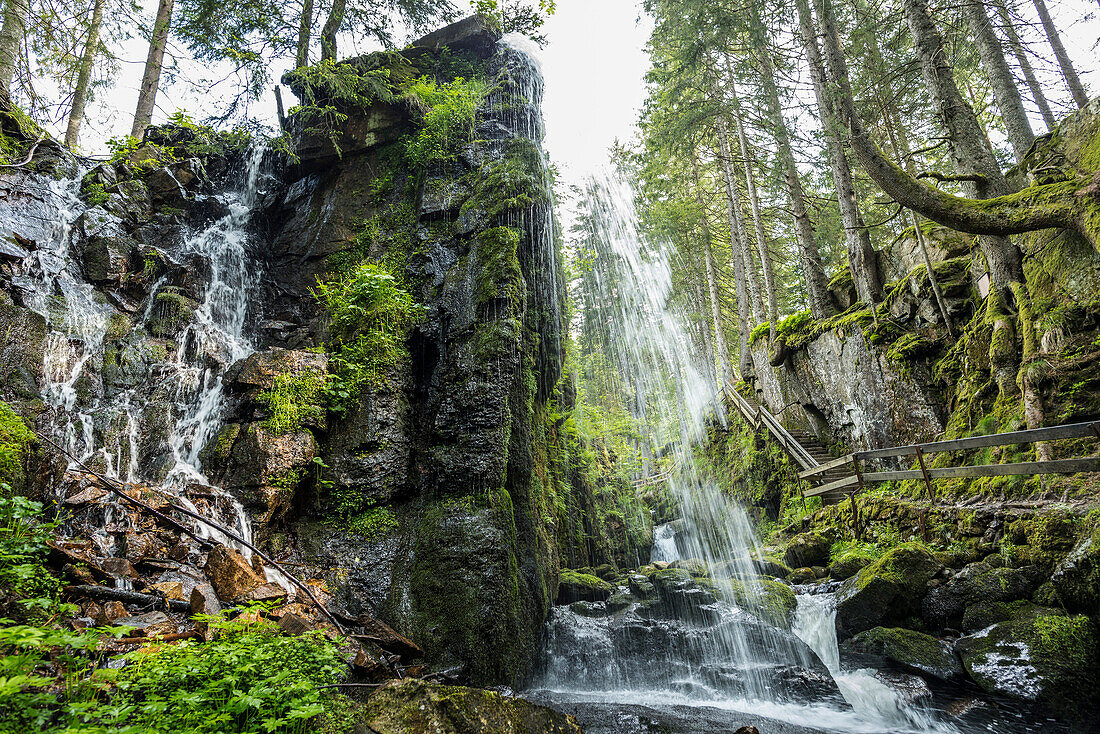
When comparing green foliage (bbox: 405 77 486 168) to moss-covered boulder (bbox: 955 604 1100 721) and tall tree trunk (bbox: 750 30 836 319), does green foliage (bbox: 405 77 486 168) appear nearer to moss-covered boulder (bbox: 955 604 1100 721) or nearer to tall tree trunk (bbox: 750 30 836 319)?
tall tree trunk (bbox: 750 30 836 319)

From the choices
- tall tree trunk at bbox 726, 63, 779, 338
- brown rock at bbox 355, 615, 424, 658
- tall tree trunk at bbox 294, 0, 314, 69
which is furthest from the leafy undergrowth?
tall tree trunk at bbox 726, 63, 779, 338

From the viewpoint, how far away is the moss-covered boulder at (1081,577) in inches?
185

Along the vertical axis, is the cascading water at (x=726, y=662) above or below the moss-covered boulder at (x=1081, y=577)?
below

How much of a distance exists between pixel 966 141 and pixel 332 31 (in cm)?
1376

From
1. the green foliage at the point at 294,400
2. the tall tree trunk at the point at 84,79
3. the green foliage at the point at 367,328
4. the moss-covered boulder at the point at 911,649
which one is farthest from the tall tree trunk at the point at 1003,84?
the tall tree trunk at the point at 84,79

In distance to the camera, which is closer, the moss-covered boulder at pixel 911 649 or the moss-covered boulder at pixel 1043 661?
the moss-covered boulder at pixel 1043 661

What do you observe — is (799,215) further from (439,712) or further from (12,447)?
(12,447)

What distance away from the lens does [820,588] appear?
309 inches

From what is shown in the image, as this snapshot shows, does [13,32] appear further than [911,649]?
Yes

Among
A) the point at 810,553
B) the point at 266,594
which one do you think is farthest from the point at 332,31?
the point at 810,553

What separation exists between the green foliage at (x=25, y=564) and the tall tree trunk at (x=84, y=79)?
6.60m

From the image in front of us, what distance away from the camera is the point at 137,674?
264 centimetres

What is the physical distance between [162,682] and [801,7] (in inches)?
605

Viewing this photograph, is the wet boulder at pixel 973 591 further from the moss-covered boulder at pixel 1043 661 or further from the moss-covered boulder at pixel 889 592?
the moss-covered boulder at pixel 1043 661
